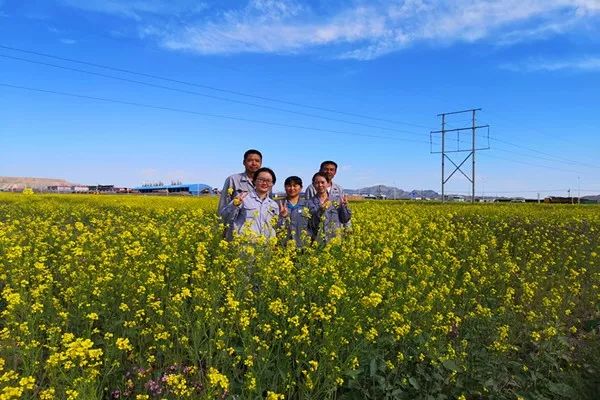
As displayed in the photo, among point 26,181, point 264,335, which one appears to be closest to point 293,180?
point 264,335

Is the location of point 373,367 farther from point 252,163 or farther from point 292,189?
point 252,163

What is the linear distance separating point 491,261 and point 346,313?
438 centimetres

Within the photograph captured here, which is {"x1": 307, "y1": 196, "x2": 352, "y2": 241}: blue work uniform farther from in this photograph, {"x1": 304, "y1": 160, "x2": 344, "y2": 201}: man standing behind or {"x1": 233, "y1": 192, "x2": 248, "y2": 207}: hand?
{"x1": 233, "y1": 192, "x2": 248, "y2": 207}: hand

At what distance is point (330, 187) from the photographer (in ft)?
21.5

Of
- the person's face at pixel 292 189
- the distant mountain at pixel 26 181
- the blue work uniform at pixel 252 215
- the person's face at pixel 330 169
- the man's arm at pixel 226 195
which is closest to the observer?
the blue work uniform at pixel 252 215

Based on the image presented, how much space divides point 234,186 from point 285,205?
77cm

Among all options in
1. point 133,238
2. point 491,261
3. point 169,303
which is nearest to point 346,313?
point 169,303

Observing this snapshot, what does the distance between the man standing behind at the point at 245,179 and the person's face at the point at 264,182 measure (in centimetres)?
38

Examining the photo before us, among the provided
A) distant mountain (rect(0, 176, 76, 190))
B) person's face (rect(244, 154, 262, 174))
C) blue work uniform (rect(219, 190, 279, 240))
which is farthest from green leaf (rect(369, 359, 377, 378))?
distant mountain (rect(0, 176, 76, 190))

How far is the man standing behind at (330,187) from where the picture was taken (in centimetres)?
654

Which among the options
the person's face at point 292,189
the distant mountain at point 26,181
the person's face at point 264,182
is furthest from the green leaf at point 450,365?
the distant mountain at point 26,181

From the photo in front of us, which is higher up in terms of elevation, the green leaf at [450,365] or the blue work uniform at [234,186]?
the blue work uniform at [234,186]

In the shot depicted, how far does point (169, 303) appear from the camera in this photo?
3.66 metres

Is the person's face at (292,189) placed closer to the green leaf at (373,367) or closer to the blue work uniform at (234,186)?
the blue work uniform at (234,186)
